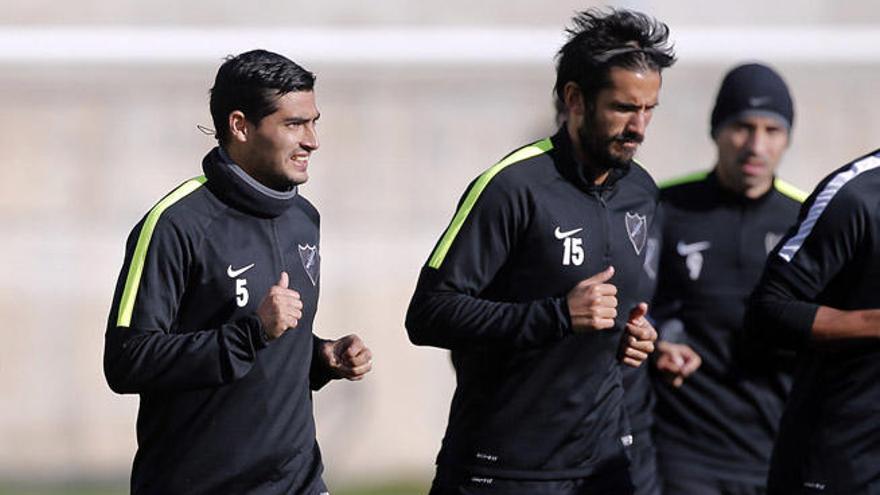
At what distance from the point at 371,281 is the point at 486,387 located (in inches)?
277

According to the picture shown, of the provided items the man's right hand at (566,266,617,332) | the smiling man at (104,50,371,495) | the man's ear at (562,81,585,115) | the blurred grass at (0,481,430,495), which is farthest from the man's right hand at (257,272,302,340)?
the blurred grass at (0,481,430,495)

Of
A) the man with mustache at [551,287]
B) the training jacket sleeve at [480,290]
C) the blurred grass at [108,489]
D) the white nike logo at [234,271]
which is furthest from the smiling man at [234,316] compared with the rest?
the blurred grass at [108,489]

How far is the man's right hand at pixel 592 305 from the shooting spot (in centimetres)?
533

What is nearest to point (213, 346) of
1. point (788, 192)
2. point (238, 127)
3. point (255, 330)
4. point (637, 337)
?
point (255, 330)

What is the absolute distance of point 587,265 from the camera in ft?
18.5

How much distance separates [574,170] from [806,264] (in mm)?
756

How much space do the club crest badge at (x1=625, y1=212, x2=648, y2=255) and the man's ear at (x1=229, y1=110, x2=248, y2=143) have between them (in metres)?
1.15

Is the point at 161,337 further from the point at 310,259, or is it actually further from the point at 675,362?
the point at 675,362

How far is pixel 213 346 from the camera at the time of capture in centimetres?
510

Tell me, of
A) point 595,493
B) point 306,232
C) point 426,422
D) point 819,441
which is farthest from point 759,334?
point 426,422

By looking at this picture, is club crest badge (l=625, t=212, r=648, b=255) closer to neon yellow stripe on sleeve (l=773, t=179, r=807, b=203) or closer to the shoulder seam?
the shoulder seam

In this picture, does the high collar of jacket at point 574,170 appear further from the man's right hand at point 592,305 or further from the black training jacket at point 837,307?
the black training jacket at point 837,307

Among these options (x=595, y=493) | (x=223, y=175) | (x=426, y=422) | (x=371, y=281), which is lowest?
(x=426, y=422)

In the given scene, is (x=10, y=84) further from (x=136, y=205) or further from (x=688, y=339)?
(x=688, y=339)
